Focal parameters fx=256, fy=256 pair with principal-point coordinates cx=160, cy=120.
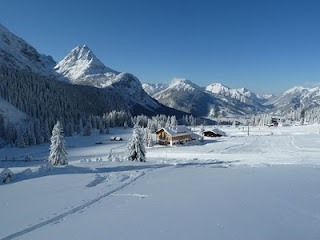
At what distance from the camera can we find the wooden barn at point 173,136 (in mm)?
82812

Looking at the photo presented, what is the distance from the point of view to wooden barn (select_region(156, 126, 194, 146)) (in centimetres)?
8281

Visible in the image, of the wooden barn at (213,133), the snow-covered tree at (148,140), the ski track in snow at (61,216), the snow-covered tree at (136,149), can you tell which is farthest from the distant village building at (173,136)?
the ski track in snow at (61,216)

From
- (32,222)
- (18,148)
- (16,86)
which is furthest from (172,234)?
(16,86)

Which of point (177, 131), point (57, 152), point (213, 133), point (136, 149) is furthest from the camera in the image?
point (213, 133)

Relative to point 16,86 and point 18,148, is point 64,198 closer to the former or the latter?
point 18,148

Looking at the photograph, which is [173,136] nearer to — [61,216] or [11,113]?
[61,216]

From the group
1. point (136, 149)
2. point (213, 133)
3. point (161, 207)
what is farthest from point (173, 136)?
point (161, 207)

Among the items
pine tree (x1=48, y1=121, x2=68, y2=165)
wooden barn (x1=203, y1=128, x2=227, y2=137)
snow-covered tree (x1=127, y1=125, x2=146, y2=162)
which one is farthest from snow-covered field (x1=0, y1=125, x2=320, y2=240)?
wooden barn (x1=203, y1=128, x2=227, y2=137)

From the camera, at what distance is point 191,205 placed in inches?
604

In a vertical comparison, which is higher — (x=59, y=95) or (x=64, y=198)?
(x=59, y=95)

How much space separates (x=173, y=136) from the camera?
82000mm

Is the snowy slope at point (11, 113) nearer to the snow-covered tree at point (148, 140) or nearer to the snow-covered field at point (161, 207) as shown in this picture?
the snow-covered tree at point (148, 140)

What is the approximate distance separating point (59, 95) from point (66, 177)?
187m

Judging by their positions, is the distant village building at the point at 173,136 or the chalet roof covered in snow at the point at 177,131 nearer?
the distant village building at the point at 173,136
